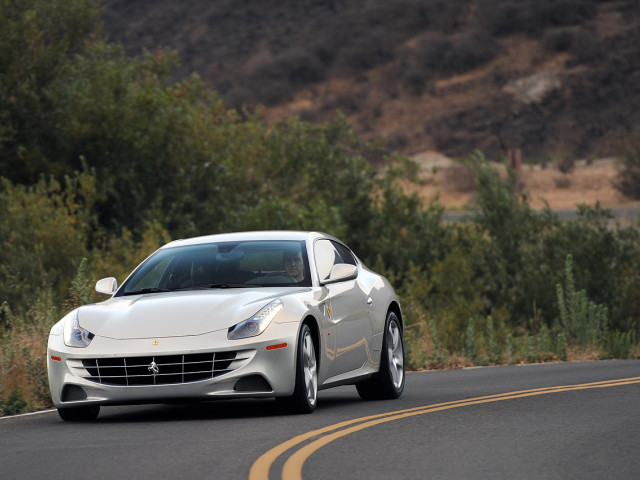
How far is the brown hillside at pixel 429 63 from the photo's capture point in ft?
232

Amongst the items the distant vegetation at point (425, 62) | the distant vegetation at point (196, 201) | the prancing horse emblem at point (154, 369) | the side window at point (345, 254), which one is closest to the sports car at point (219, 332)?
the prancing horse emblem at point (154, 369)

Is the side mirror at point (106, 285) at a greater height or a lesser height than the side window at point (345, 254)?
greater

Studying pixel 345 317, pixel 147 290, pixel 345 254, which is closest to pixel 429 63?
pixel 345 254

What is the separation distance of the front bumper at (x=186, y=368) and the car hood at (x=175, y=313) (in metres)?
0.08

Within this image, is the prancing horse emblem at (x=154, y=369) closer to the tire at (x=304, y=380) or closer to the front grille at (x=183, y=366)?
the front grille at (x=183, y=366)

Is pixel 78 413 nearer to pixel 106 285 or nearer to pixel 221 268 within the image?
pixel 106 285

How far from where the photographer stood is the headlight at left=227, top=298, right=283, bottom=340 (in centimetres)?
1038

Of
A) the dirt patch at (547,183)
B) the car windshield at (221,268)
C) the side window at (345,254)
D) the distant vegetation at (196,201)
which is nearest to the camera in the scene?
the car windshield at (221,268)

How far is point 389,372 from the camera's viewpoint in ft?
41.3

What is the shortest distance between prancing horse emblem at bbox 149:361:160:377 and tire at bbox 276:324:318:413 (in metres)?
1.04

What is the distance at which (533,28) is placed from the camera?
7581cm

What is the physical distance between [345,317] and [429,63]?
6511 centimetres

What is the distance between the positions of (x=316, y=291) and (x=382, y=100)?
6452 centimetres

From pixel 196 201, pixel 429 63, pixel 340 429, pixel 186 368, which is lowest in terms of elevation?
pixel 429 63
